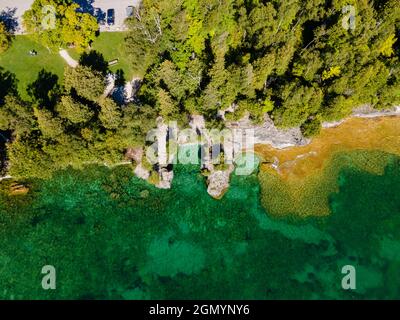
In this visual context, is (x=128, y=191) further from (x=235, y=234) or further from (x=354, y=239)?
(x=354, y=239)

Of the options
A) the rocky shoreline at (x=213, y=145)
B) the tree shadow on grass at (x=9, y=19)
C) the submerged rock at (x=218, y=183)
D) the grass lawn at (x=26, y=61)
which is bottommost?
the submerged rock at (x=218, y=183)

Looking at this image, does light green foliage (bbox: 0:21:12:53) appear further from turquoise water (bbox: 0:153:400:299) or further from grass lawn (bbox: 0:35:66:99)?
turquoise water (bbox: 0:153:400:299)

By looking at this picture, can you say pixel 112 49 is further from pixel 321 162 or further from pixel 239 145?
pixel 321 162

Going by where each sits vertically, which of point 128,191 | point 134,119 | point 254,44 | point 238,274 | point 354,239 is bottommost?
point 238,274

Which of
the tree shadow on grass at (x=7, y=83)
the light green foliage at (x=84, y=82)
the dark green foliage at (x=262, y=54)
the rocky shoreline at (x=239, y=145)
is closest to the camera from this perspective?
the light green foliage at (x=84, y=82)

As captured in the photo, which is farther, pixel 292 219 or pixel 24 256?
pixel 292 219

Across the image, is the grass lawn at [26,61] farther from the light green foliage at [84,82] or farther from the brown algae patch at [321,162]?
the brown algae patch at [321,162]

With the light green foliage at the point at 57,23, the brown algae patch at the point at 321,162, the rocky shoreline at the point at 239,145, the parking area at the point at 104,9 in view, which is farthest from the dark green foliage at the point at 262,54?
the light green foliage at the point at 57,23
